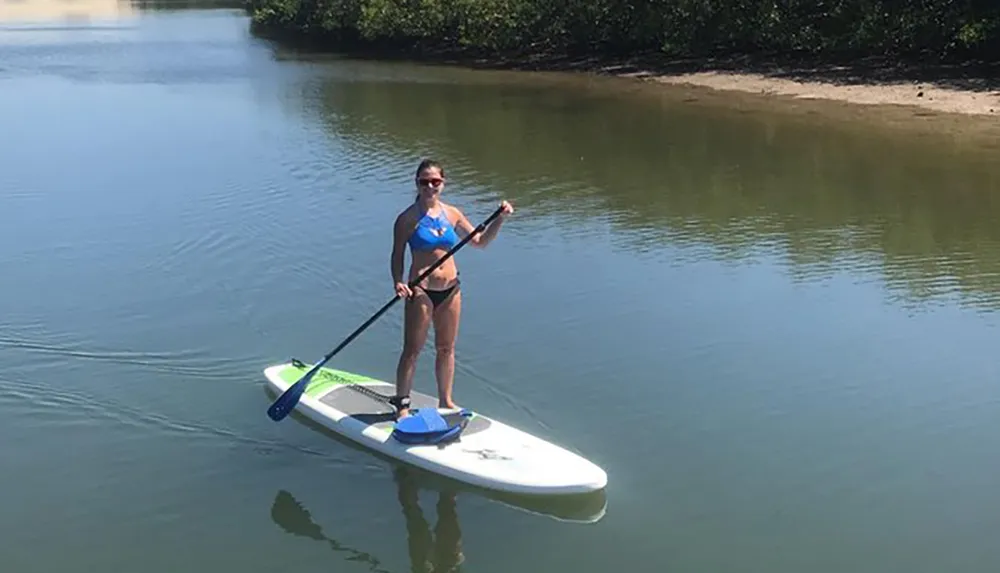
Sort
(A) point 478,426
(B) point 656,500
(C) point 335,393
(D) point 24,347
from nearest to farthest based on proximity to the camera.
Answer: (B) point 656,500 → (A) point 478,426 → (C) point 335,393 → (D) point 24,347

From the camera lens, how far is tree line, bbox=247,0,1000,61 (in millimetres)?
33344

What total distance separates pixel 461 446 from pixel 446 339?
762mm

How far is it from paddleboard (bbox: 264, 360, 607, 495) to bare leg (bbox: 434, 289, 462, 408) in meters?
0.15

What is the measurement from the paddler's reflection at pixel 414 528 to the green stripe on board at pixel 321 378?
4.19 ft

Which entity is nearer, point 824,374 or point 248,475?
point 248,475

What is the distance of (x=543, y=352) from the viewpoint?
10477 mm

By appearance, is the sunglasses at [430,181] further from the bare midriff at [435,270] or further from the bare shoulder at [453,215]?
the bare midriff at [435,270]

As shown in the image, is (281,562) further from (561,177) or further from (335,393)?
(561,177)

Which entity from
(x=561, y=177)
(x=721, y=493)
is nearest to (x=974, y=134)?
(x=561, y=177)

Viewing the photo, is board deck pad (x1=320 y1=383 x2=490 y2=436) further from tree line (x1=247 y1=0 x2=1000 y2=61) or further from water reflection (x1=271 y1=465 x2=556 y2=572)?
tree line (x1=247 y1=0 x2=1000 y2=61)

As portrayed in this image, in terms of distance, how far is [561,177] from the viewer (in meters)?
20.0

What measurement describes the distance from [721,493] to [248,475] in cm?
322

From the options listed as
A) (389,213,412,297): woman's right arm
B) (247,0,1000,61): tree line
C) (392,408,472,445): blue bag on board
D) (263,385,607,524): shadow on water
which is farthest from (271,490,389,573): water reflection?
(247,0,1000,61): tree line

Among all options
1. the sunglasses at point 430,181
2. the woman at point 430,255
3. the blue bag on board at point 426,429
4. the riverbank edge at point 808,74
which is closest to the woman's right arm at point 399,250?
the woman at point 430,255
